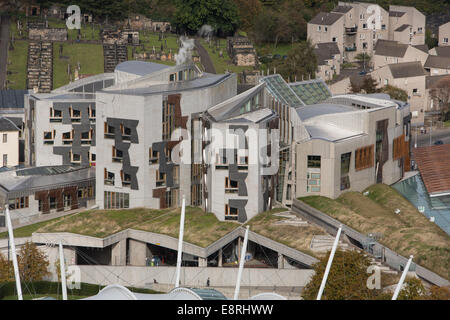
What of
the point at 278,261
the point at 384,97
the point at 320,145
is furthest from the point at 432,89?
the point at 278,261

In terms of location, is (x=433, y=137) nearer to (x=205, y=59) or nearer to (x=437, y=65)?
(x=437, y=65)

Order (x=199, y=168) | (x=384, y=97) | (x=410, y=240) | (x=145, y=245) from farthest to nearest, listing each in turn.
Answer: (x=384, y=97), (x=199, y=168), (x=145, y=245), (x=410, y=240)

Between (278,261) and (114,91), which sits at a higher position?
(114,91)

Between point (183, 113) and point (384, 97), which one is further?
point (384, 97)

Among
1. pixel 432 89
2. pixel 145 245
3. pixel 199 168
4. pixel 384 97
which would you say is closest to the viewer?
pixel 145 245

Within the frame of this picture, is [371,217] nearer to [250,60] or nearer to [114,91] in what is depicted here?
[114,91]

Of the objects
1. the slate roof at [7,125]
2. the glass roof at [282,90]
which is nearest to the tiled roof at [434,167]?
the glass roof at [282,90]
